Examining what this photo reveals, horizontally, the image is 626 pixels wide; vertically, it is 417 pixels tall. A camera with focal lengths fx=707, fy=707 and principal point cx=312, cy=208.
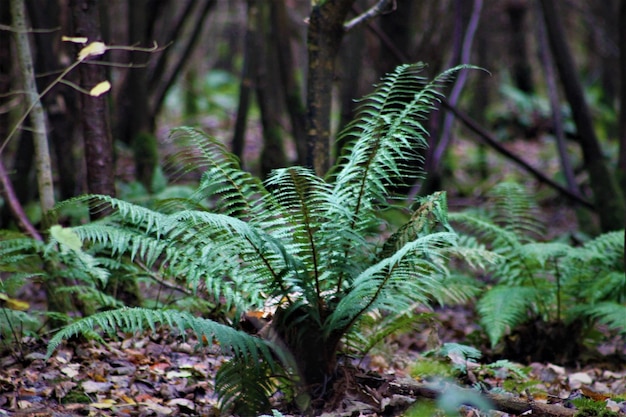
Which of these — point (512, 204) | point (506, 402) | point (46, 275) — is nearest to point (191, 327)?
point (46, 275)

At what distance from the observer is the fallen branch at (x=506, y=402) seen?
3.09 meters

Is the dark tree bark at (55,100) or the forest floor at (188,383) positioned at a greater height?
the dark tree bark at (55,100)

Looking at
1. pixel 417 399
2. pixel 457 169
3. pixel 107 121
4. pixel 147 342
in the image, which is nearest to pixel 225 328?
pixel 417 399

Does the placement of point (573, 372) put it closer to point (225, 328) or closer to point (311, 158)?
point (311, 158)

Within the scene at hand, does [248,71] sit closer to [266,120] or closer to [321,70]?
[266,120]

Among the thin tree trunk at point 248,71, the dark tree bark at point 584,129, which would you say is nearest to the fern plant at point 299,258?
the dark tree bark at point 584,129

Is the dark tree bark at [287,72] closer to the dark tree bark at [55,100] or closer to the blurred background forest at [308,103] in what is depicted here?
the blurred background forest at [308,103]

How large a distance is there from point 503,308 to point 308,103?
196 cm

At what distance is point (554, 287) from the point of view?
5.32 metres

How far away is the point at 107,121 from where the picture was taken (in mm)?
4555

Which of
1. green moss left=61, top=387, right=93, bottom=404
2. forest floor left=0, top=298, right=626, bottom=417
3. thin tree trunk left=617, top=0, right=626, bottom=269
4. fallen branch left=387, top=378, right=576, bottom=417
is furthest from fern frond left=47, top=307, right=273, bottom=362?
thin tree trunk left=617, top=0, right=626, bottom=269

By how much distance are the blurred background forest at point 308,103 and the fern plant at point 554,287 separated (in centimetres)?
157

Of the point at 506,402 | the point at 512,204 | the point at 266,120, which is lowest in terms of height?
the point at 506,402

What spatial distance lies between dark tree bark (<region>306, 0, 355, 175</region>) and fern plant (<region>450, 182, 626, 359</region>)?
43.0 inches
